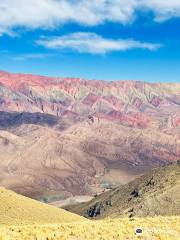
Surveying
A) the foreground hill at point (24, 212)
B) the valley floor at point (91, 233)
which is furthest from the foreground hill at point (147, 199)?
the valley floor at point (91, 233)

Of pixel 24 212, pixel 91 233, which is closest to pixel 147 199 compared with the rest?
pixel 24 212

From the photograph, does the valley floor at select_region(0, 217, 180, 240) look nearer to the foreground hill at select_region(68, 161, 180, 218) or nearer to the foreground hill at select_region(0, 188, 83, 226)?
the foreground hill at select_region(0, 188, 83, 226)

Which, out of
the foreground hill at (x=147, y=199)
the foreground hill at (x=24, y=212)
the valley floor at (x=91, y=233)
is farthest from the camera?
the foreground hill at (x=147, y=199)

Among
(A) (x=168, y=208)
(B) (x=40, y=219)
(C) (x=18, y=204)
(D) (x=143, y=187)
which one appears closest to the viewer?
(B) (x=40, y=219)

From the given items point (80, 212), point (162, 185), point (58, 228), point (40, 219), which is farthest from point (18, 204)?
point (80, 212)

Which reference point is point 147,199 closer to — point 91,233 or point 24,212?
point 24,212

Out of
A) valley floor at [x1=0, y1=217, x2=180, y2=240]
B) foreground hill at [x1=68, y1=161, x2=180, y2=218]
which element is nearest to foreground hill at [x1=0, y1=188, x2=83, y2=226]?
valley floor at [x1=0, y1=217, x2=180, y2=240]

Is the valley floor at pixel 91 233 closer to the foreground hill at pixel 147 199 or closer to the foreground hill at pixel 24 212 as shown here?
the foreground hill at pixel 24 212

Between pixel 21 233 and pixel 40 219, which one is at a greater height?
pixel 21 233

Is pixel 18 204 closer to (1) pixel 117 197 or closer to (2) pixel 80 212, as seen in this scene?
(1) pixel 117 197
